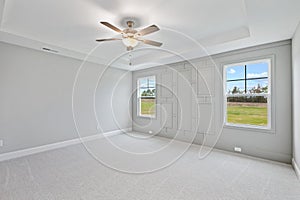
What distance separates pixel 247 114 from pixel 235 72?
3.26ft

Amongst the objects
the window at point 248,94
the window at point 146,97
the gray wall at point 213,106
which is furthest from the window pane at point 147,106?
the window at point 248,94

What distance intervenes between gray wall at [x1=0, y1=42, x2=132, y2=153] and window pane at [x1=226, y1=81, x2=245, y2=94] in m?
3.57

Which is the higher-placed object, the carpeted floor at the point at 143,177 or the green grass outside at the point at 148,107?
the green grass outside at the point at 148,107

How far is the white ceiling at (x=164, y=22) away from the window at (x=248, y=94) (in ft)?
1.69

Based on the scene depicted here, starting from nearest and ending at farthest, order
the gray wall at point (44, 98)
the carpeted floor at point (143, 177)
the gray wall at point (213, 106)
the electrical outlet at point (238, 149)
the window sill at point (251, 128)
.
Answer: the carpeted floor at point (143, 177) → the gray wall at point (213, 106) → the window sill at point (251, 128) → the gray wall at point (44, 98) → the electrical outlet at point (238, 149)

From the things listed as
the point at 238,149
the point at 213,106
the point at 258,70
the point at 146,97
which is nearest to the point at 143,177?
the point at 238,149

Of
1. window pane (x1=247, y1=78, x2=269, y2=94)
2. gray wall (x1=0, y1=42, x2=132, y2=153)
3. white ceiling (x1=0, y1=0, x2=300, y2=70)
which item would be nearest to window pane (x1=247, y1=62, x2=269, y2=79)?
window pane (x1=247, y1=78, x2=269, y2=94)

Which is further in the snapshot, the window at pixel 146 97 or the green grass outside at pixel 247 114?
the window at pixel 146 97

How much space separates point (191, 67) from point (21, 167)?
14.0ft

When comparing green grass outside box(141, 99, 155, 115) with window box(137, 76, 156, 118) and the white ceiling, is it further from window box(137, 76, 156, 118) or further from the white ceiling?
the white ceiling

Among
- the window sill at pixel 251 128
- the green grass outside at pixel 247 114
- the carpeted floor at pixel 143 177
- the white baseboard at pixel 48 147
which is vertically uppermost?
the green grass outside at pixel 247 114

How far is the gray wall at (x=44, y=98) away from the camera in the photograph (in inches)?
123

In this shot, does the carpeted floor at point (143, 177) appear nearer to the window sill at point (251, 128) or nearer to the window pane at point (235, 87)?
the window sill at point (251, 128)

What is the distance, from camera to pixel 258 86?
3.23m
